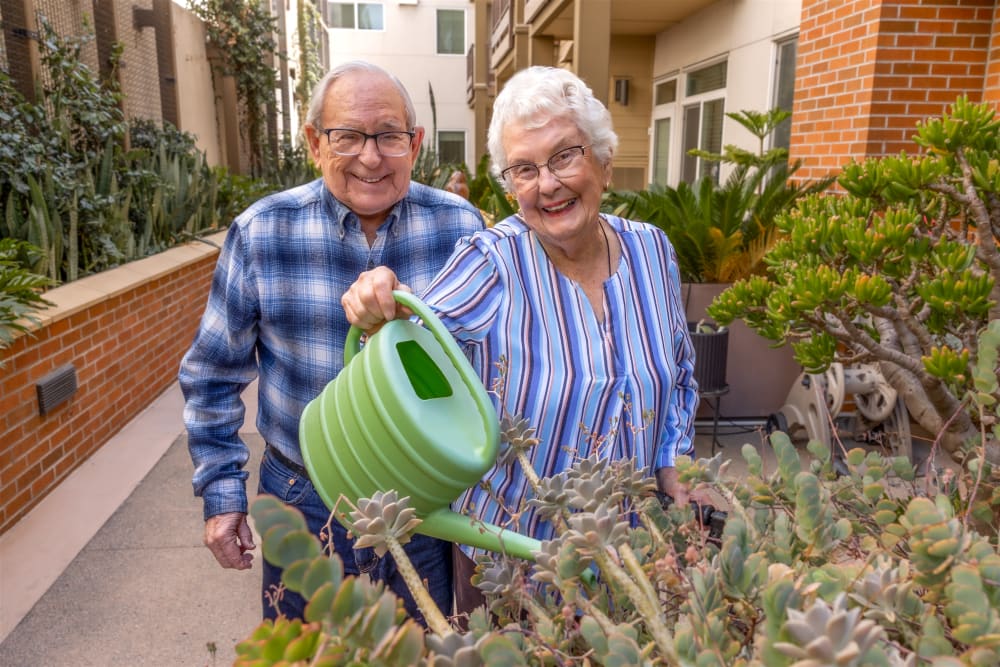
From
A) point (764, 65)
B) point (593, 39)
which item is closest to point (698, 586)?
point (764, 65)

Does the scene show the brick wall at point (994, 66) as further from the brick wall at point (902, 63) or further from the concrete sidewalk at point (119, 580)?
the concrete sidewalk at point (119, 580)

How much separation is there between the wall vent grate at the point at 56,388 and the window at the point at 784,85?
19.8ft


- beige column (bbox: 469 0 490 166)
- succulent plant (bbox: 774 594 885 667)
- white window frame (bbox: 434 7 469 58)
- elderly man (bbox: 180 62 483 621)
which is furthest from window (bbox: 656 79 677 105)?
white window frame (bbox: 434 7 469 58)

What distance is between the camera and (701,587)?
62 cm

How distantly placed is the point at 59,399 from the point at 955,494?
4.07 metres

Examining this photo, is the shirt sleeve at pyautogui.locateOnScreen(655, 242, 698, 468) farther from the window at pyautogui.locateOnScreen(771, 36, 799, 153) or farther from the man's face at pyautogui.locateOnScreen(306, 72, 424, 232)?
the window at pyautogui.locateOnScreen(771, 36, 799, 153)

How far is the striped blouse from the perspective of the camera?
151 centimetres

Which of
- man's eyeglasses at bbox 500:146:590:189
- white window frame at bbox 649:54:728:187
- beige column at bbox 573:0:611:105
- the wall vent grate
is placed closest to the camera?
man's eyeglasses at bbox 500:146:590:189

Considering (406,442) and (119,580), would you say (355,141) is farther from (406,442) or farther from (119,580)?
(119,580)

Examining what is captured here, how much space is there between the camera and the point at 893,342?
2557 mm

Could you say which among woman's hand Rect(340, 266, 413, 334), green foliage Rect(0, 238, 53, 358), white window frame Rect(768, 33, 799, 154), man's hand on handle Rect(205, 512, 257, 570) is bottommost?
man's hand on handle Rect(205, 512, 257, 570)

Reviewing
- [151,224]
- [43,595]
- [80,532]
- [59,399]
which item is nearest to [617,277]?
[43,595]

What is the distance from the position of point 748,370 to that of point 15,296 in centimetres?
402

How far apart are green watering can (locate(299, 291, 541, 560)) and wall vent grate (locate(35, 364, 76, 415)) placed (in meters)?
3.43
